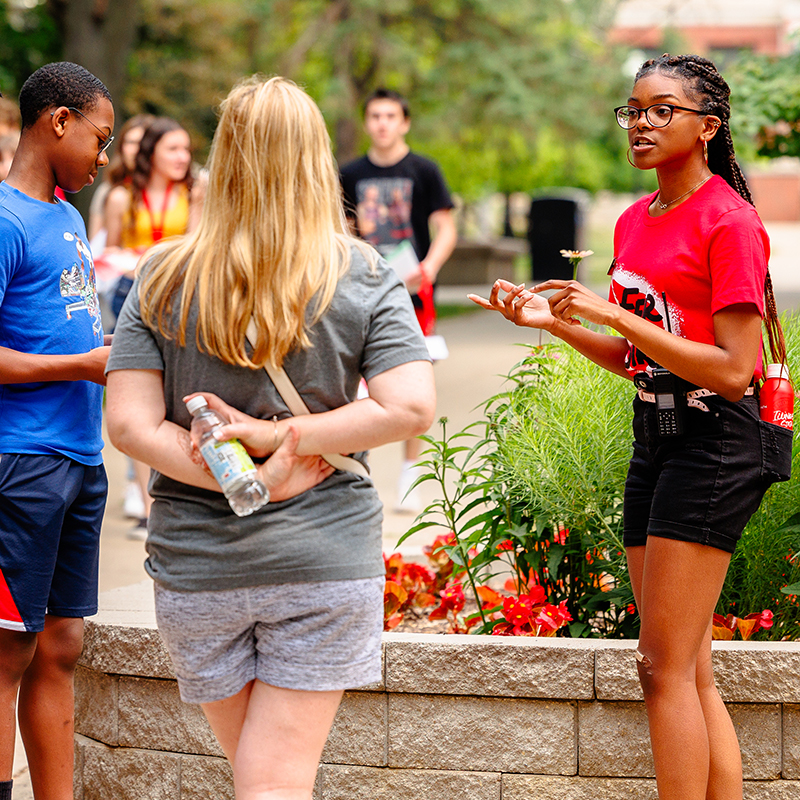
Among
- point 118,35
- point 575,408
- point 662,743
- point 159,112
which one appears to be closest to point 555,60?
point 159,112

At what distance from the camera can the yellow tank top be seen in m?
6.00

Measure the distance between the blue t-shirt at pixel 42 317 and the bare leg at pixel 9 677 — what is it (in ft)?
1.51

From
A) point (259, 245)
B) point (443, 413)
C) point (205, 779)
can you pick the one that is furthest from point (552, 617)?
point (443, 413)

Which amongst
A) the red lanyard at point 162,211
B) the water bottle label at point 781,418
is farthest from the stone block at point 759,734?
the red lanyard at point 162,211

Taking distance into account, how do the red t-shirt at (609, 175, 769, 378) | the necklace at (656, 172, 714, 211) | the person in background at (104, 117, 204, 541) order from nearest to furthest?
the red t-shirt at (609, 175, 769, 378), the necklace at (656, 172, 714, 211), the person in background at (104, 117, 204, 541)

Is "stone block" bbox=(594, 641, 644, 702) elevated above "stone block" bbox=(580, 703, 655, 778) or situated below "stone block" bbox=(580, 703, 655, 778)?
above

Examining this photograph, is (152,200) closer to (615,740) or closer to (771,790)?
(615,740)

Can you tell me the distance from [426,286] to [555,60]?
48.7 feet

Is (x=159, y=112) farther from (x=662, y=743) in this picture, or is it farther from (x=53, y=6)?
(x=662, y=743)

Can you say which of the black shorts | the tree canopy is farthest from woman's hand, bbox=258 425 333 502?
the tree canopy

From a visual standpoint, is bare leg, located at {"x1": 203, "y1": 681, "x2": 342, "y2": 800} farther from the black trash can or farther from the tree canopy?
the black trash can

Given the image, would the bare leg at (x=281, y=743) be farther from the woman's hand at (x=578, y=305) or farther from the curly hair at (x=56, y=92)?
the curly hair at (x=56, y=92)

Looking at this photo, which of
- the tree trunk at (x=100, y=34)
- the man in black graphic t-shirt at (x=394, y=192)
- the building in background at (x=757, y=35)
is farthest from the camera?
the building in background at (x=757, y=35)

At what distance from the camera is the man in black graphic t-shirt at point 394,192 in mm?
6375
